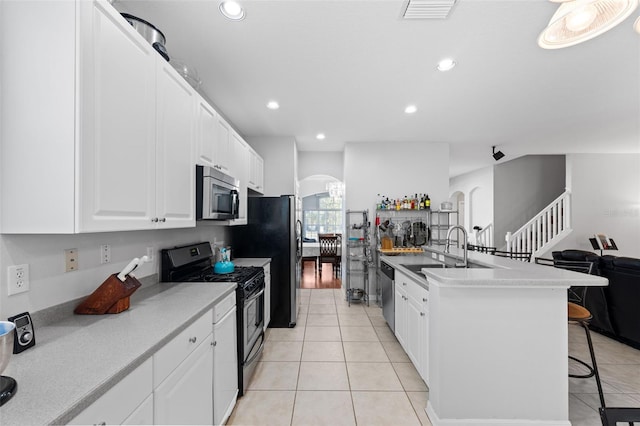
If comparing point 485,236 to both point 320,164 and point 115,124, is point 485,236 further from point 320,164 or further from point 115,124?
point 115,124

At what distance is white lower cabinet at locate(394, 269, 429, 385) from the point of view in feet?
6.89

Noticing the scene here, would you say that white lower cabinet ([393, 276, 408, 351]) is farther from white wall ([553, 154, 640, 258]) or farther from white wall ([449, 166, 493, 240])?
white wall ([449, 166, 493, 240])

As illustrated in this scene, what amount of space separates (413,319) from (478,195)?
648cm

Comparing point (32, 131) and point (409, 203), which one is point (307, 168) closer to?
point (409, 203)

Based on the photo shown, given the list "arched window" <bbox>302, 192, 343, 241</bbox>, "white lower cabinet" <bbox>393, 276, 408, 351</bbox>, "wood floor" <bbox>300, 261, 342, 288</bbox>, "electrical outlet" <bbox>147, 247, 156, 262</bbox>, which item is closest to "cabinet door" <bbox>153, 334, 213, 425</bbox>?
"electrical outlet" <bbox>147, 247, 156, 262</bbox>

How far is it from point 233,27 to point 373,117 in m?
2.19

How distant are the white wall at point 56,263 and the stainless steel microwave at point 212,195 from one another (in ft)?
1.51

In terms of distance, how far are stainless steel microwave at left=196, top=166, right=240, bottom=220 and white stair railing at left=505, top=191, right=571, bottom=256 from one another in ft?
19.9

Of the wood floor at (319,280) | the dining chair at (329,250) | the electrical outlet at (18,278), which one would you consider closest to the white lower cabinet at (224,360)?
the electrical outlet at (18,278)

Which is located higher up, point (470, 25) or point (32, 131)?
point (470, 25)

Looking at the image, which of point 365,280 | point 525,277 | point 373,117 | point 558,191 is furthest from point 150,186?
point 558,191

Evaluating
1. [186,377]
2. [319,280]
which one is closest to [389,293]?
[186,377]

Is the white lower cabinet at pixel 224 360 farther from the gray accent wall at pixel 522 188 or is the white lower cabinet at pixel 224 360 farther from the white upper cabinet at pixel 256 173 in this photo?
the gray accent wall at pixel 522 188

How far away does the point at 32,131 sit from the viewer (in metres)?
1.05
